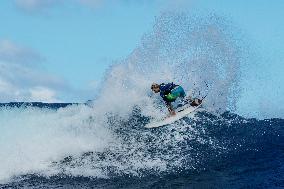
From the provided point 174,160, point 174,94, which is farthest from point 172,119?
point 174,160

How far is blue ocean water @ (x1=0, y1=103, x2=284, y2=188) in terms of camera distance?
17.9 m

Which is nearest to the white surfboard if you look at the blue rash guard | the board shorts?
the board shorts

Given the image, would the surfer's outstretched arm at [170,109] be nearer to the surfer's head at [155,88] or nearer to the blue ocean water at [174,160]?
the surfer's head at [155,88]

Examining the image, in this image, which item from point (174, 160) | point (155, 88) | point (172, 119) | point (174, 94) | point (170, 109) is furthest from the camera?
point (172, 119)

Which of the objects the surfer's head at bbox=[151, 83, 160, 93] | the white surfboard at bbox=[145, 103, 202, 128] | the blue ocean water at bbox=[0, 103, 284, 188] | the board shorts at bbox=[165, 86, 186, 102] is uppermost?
the surfer's head at bbox=[151, 83, 160, 93]

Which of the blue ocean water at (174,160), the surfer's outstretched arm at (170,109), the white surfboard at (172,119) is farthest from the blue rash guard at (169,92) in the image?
the blue ocean water at (174,160)

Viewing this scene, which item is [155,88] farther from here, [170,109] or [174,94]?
[170,109]

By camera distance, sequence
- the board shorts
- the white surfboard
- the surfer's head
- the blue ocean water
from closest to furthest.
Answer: the blue ocean water → the surfer's head → the board shorts → the white surfboard

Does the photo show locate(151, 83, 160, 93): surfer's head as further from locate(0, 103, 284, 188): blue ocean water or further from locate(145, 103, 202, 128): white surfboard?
locate(0, 103, 284, 188): blue ocean water

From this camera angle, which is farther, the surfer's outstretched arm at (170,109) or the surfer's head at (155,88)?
Result: the surfer's outstretched arm at (170,109)

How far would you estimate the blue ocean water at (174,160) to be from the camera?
58.6 ft

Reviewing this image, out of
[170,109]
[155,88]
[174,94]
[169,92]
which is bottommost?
[170,109]

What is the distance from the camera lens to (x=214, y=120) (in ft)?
98.5

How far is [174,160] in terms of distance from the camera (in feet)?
68.7
